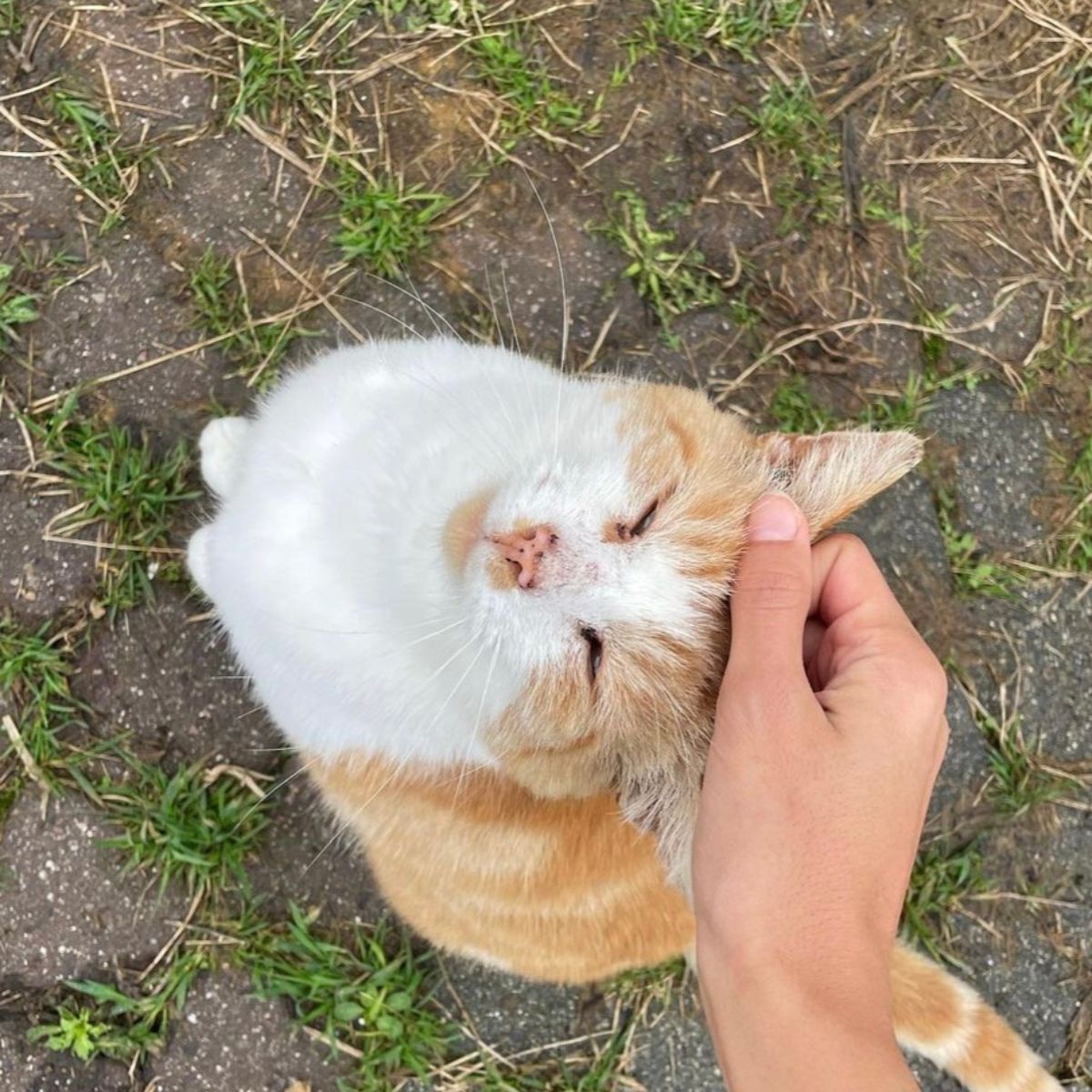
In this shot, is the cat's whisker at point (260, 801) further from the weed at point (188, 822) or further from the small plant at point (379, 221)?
the small plant at point (379, 221)

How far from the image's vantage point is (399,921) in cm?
282

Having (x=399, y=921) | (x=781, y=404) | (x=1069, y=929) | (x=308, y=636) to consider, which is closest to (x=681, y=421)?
(x=308, y=636)

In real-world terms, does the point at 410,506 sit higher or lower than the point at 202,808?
higher

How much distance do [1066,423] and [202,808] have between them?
312cm

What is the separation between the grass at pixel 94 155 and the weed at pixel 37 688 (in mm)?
1217

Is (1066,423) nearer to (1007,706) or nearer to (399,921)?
(1007,706)

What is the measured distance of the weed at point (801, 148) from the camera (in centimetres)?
309

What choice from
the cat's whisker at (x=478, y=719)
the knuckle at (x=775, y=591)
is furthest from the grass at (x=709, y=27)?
the cat's whisker at (x=478, y=719)

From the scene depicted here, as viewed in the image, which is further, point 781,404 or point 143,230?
point 781,404

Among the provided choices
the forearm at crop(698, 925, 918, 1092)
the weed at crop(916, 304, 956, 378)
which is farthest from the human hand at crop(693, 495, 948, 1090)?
the weed at crop(916, 304, 956, 378)

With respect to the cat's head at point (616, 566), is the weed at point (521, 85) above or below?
above

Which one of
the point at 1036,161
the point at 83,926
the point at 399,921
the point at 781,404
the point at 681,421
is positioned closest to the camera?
the point at 681,421

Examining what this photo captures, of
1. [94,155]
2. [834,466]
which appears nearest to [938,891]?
[834,466]

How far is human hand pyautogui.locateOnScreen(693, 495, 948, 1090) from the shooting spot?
60.1 inches
